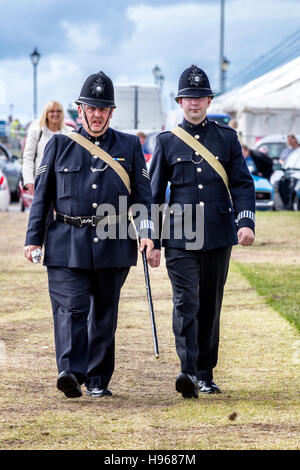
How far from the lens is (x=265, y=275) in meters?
12.9

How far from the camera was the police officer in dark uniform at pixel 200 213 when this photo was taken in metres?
6.65

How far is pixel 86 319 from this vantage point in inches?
257

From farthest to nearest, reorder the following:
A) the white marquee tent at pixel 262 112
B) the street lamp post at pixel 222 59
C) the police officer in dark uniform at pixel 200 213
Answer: the street lamp post at pixel 222 59 < the white marquee tent at pixel 262 112 < the police officer in dark uniform at pixel 200 213

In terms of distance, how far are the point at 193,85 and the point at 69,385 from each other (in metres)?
1.98

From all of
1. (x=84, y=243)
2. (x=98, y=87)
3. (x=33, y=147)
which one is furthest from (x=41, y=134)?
(x=84, y=243)

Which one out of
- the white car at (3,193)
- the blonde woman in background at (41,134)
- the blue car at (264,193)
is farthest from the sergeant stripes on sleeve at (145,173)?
the blue car at (264,193)

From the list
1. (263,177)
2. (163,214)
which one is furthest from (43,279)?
(263,177)

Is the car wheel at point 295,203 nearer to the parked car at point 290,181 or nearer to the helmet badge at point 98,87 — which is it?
the parked car at point 290,181

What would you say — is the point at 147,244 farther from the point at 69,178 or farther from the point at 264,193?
the point at 264,193

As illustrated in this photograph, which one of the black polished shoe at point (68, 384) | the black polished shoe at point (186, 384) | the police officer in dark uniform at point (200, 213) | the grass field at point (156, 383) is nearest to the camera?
the grass field at point (156, 383)

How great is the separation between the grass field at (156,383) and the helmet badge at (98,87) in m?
1.86

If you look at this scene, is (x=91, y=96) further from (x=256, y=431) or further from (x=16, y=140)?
(x=16, y=140)

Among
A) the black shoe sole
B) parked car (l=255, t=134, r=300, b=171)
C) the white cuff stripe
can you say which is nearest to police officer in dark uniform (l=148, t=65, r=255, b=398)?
the white cuff stripe

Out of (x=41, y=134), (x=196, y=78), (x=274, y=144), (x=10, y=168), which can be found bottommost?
(x=10, y=168)
